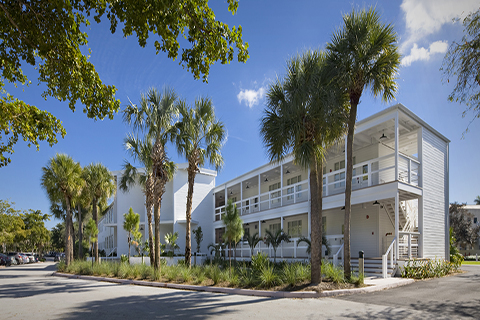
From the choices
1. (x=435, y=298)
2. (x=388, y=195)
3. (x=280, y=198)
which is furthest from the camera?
(x=280, y=198)

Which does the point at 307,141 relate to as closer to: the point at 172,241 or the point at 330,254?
the point at 330,254

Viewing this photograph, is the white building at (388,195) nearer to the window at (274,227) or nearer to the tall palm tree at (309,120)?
the window at (274,227)

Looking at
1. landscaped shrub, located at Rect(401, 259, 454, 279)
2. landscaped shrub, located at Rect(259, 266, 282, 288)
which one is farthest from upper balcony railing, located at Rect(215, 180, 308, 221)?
landscaped shrub, located at Rect(259, 266, 282, 288)

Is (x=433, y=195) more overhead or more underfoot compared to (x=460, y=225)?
more overhead

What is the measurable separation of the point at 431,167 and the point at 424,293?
9359 mm

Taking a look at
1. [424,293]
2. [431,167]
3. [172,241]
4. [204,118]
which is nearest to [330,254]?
[431,167]

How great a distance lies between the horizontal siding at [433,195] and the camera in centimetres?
1748

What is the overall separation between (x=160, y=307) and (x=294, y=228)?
17.9 metres

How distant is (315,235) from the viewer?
12.3 metres

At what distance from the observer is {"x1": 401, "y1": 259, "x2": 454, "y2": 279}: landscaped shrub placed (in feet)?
48.5

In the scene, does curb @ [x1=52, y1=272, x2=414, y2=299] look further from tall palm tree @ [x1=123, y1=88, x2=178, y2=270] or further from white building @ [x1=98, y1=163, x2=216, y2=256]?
white building @ [x1=98, y1=163, x2=216, y2=256]

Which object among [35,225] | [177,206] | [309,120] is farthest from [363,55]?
[35,225]

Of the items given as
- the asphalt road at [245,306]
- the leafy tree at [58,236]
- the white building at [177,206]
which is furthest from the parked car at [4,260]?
the leafy tree at [58,236]

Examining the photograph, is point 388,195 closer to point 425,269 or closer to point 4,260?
point 425,269
